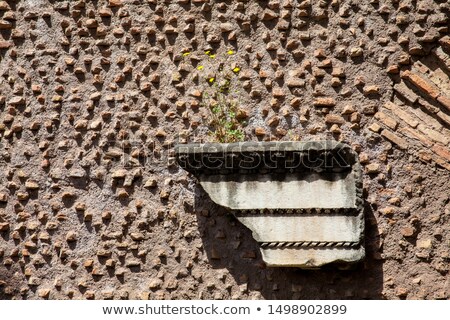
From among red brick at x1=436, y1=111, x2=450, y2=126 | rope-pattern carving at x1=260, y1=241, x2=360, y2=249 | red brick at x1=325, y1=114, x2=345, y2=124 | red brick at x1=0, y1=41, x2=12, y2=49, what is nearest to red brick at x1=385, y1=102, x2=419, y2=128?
red brick at x1=436, y1=111, x2=450, y2=126

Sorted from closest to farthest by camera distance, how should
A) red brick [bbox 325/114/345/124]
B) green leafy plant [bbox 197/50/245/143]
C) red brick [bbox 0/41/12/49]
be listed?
red brick [bbox 325/114/345/124] → green leafy plant [bbox 197/50/245/143] → red brick [bbox 0/41/12/49]

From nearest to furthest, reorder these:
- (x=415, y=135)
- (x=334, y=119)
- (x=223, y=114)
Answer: (x=415, y=135) → (x=334, y=119) → (x=223, y=114)

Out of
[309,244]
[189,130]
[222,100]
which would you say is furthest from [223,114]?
[309,244]

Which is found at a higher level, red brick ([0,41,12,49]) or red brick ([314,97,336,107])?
red brick ([0,41,12,49])

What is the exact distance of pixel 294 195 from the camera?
482 centimetres

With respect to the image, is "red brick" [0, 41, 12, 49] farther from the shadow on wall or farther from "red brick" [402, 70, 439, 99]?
"red brick" [402, 70, 439, 99]

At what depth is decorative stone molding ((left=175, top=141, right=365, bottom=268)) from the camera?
15.6ft

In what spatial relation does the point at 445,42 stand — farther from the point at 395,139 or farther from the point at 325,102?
the point at 325,102

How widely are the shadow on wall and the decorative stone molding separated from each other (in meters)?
0.18

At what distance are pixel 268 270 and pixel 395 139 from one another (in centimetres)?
108

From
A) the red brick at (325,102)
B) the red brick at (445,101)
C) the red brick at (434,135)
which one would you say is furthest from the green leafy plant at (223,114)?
the red brick at (445,101)

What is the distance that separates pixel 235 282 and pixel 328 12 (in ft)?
5.65

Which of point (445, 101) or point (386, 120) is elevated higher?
point (445, 101)

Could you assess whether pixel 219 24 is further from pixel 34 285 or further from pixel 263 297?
pixel 34 285
